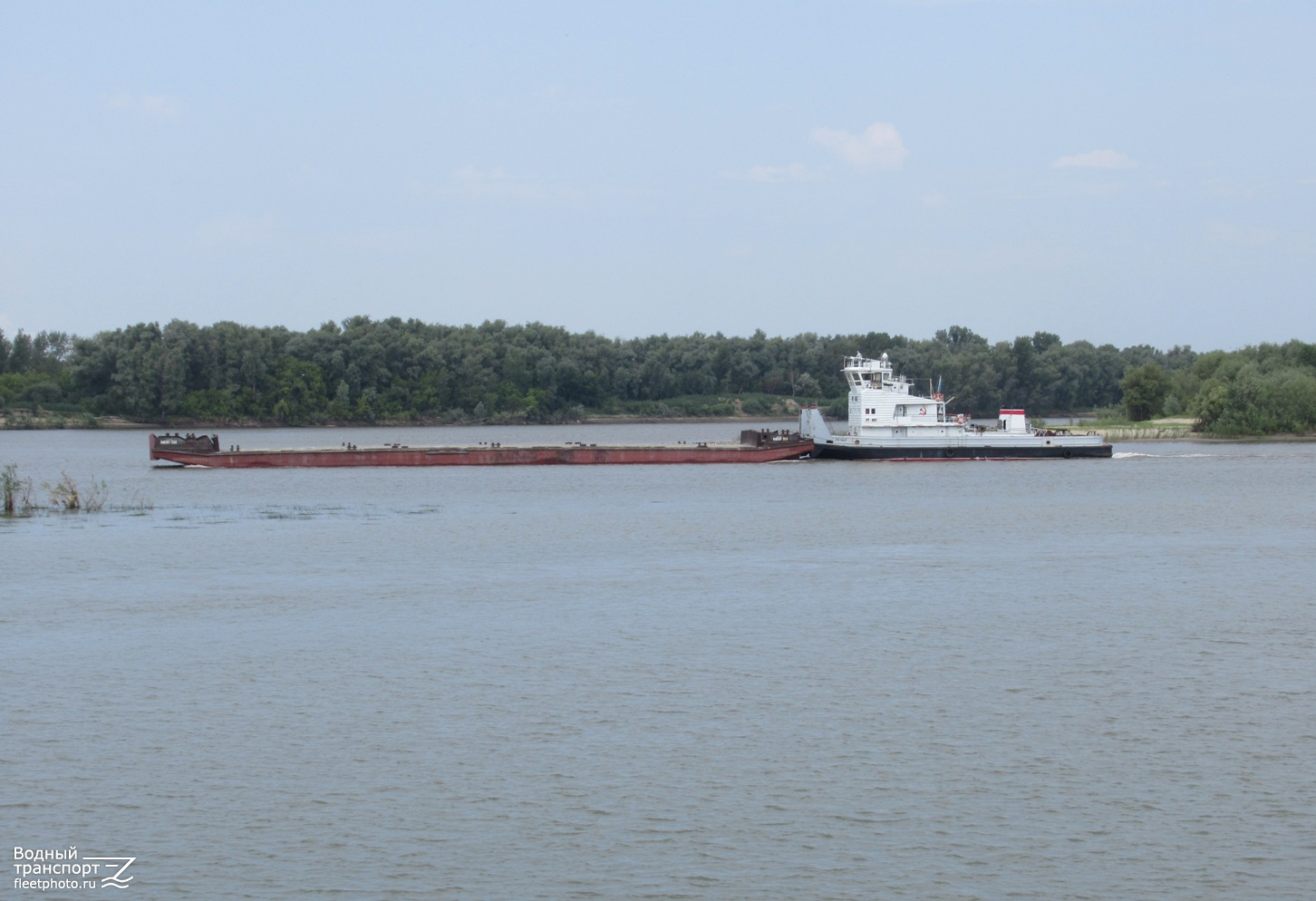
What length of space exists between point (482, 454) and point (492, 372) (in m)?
96.0

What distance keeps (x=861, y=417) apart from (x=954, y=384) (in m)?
97.0

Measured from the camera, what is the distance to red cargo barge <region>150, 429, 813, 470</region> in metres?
75.1

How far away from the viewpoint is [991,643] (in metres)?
25.0

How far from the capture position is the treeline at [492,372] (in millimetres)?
153000

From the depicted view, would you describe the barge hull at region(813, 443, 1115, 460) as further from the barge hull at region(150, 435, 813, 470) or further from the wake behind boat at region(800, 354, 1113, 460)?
the barge hull at region(150, 435, 813, 470)

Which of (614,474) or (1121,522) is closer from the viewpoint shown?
(1121,522)

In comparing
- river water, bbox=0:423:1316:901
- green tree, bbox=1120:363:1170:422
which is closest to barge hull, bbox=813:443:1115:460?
river water, bbox=0:423:1316:901

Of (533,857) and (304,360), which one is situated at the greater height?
(304,360)

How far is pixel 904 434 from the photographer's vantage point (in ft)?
242

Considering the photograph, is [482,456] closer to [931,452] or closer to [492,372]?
[931,452]

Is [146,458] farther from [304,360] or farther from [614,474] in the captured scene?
[304,360]

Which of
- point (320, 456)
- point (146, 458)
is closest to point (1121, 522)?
point (320, 456)

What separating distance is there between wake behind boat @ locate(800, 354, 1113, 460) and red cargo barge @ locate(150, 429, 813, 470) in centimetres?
260

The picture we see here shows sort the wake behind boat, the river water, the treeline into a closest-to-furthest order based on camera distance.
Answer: the river water < the wake behind boat < the treeline
